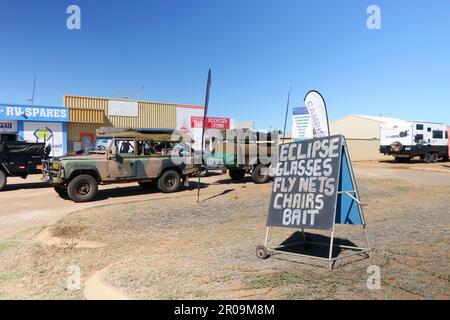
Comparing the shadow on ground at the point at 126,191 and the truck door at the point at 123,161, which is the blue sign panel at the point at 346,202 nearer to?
the truck door at the point at 123,161

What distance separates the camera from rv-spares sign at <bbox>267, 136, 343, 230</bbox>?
5.46 metres

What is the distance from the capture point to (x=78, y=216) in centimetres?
880

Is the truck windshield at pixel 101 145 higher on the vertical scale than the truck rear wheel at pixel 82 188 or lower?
higher

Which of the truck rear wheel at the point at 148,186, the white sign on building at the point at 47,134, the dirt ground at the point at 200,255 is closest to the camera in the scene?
the dirt ground at the point at 200,255

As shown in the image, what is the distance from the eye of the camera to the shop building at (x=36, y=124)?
938 inches

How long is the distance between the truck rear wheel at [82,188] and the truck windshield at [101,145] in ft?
4.07

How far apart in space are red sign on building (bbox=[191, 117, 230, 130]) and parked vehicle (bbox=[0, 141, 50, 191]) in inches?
711

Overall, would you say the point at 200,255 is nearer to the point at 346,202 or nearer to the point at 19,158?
the point at 346,202

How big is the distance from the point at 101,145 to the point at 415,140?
2359 cm

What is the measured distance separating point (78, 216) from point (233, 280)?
5.27 metres

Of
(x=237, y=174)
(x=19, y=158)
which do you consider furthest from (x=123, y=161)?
(x=237, y=174)

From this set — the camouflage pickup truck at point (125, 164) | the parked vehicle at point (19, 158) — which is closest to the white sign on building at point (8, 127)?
the parked vehicle at point (19, 158)
